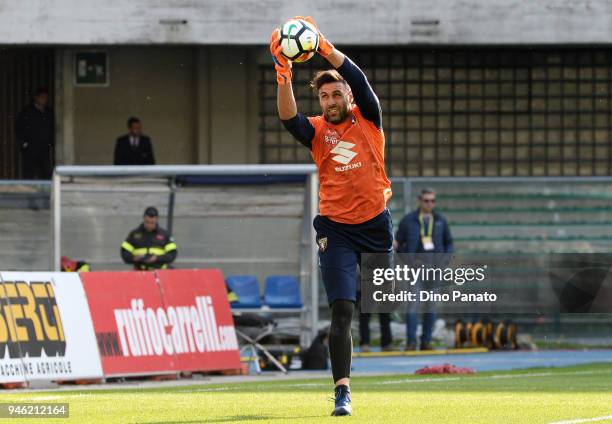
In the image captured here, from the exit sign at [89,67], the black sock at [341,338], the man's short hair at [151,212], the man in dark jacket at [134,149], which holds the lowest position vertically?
the black sock at [341,338]

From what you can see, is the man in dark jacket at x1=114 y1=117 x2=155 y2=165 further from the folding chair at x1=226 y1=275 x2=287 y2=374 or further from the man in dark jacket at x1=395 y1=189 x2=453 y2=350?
the folding chair at x1=226 y1=275 x2=287 y2=374

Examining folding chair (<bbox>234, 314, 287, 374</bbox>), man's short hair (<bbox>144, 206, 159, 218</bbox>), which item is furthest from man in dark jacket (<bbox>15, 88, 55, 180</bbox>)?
folding chair (<bbox>234, 314, 287, 374</bbox>)

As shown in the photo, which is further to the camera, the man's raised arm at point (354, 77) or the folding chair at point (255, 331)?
the folding chair at point (255, 331)

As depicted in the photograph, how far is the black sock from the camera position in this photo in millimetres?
A: 9625

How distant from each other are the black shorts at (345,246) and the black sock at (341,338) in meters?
0.06

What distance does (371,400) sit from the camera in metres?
11.5

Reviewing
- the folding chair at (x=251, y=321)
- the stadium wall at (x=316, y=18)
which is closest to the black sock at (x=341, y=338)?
the folding chair at (x=251, y=321)

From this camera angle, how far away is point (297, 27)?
945 cm

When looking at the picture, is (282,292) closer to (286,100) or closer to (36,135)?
→ (36,135)

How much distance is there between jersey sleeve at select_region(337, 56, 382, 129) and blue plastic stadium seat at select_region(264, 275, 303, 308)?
9103 millimetres

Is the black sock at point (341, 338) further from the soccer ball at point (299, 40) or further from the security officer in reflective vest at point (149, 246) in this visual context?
the security officer in reflective vest at point (149, 246)

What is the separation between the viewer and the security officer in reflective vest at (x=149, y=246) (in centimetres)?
Result: 1878

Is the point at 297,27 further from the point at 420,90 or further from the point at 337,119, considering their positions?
the point at 420,90

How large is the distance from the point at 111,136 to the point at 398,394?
1359cm
